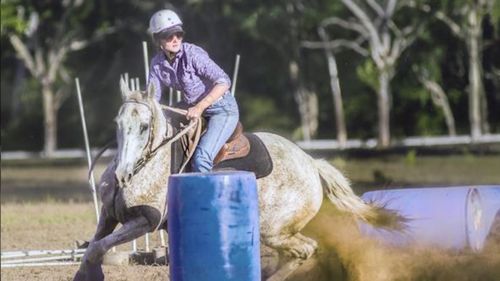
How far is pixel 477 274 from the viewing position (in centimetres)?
1132

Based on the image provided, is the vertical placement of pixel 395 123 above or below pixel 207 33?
below

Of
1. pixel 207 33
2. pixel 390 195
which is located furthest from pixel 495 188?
pixel 207 33

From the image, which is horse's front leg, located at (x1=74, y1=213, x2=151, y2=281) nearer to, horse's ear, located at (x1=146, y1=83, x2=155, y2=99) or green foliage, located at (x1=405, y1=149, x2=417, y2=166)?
horse's ear, located at (x1=146, y1=83, x2=155, y2=99)

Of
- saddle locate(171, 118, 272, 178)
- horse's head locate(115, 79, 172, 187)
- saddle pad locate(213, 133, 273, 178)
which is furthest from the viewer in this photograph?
saddle pad locate(213, 133, 273, 178)

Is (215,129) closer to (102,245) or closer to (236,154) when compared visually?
(236,154)

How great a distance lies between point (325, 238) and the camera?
1189 cm

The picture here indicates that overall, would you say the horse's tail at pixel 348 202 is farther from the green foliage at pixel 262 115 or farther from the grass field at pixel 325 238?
the green foliage at pixel 262 115

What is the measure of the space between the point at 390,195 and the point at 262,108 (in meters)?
50.9

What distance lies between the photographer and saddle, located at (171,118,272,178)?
1075 cm

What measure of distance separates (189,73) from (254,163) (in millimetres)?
968

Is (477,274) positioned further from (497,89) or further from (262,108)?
(262,108)

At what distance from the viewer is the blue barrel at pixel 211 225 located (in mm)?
9047

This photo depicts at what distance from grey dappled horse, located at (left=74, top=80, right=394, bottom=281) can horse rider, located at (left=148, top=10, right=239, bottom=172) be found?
0.29m

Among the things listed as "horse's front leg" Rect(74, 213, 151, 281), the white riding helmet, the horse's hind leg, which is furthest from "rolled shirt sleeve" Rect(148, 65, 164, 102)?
the horse's hind leg
